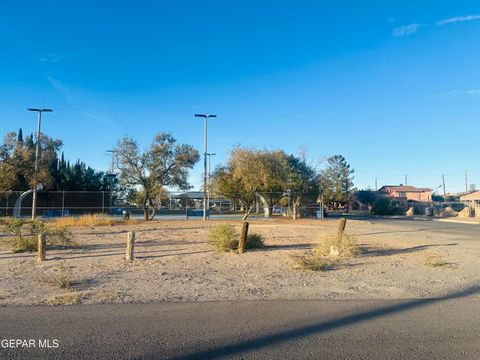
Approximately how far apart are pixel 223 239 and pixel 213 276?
3.78 meters

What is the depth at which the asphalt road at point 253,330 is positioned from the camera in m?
4.32

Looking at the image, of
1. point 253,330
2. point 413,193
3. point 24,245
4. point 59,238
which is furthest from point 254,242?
point 413,193

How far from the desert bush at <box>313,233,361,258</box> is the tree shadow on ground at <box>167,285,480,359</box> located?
4806 millimetres

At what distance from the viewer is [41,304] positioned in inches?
248

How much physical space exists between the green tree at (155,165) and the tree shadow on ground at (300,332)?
91.1 ft

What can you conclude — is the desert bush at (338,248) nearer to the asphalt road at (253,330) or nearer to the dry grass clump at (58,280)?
the asphalt road at (253,330)

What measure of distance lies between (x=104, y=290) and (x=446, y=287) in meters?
7.14

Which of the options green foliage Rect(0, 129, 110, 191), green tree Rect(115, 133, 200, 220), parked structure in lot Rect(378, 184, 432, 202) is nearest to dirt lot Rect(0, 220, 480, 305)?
green tree Rect(115, 133, 200, 220)

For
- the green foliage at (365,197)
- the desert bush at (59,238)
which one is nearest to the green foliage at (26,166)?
the desert bush at (59,238)

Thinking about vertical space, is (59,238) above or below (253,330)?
above

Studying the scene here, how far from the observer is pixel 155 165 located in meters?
32.6

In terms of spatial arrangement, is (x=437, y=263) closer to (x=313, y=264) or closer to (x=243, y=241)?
(x=313, y=264)

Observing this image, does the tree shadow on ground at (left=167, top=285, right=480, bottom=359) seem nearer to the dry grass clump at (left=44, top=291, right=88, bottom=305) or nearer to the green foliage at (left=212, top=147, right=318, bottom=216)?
the dry grass clump at (left=44, top=291, right=88, bottom=305)

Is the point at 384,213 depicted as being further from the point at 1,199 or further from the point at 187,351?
the point at 187,351
